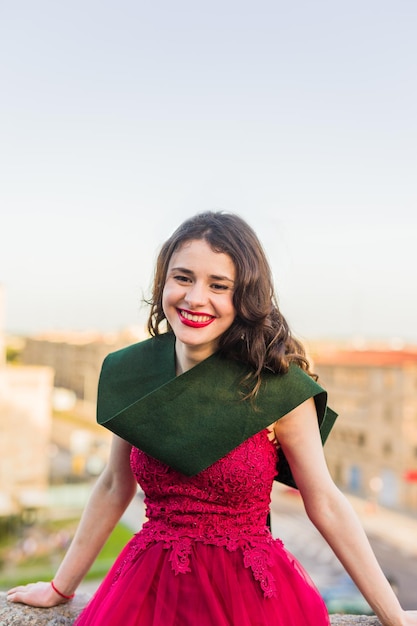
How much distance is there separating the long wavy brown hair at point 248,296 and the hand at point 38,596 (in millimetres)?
622

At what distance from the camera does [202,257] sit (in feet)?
4.09

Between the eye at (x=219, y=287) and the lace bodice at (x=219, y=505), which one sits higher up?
the eye at (x=219, y=287)

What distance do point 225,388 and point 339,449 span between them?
109 feet

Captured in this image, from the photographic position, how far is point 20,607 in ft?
4.68

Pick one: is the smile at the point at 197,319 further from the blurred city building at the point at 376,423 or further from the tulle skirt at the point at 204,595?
the blurred city building at the point at 376,423

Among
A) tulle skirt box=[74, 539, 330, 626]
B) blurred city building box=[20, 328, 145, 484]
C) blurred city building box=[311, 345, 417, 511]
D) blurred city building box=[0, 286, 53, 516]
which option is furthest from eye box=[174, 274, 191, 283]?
blurred city building box=[20, 328, 145, 484]

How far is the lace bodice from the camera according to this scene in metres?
1.24

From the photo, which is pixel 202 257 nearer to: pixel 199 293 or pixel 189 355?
pixel 199 293

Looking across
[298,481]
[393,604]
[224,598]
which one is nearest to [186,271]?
[298,481]

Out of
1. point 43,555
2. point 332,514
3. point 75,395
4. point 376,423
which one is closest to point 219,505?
point 332,514

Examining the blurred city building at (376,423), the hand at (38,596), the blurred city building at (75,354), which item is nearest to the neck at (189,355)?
the hand at (38,596)

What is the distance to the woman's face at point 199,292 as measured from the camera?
4.07ft

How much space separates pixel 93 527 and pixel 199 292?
55 cm

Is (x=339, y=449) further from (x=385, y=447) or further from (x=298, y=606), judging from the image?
(x=298, y=606)
